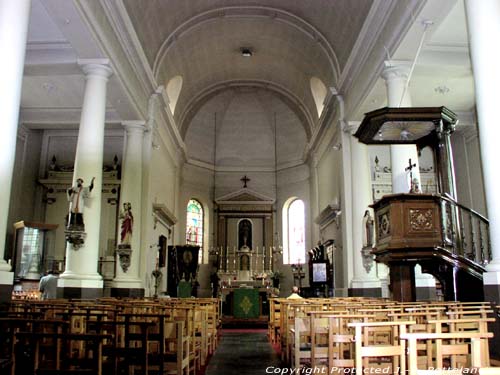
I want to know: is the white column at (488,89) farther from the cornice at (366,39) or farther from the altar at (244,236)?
the altar at (244,236)

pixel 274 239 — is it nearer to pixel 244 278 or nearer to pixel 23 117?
pixel 244 278

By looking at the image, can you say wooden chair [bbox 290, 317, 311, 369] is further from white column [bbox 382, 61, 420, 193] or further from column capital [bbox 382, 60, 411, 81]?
column capital [bbox 382, 60, 411, 81]

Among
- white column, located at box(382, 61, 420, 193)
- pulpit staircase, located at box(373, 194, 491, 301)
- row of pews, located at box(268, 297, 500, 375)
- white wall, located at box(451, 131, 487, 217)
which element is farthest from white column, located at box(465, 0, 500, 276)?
white wall, located at box(451, 131, 487, 217)

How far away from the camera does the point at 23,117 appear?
14.6 m

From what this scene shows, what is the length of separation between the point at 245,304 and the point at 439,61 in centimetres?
932

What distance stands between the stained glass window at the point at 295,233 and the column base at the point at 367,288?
32.5ft

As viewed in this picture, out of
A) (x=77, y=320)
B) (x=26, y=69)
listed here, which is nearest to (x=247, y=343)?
(x=77, y=320)

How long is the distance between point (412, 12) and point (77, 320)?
749 cm

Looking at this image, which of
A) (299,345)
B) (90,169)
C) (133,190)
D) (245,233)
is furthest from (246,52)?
(299,345)

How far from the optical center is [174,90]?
1819cm

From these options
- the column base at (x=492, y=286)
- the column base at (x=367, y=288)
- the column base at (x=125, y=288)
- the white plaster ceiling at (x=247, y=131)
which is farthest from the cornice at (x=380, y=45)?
the white plaster ceiling at (x=247, y=131)

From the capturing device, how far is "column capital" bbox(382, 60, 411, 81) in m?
10.2

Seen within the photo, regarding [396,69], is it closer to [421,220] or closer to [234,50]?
[421,220]

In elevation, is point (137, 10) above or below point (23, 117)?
above
